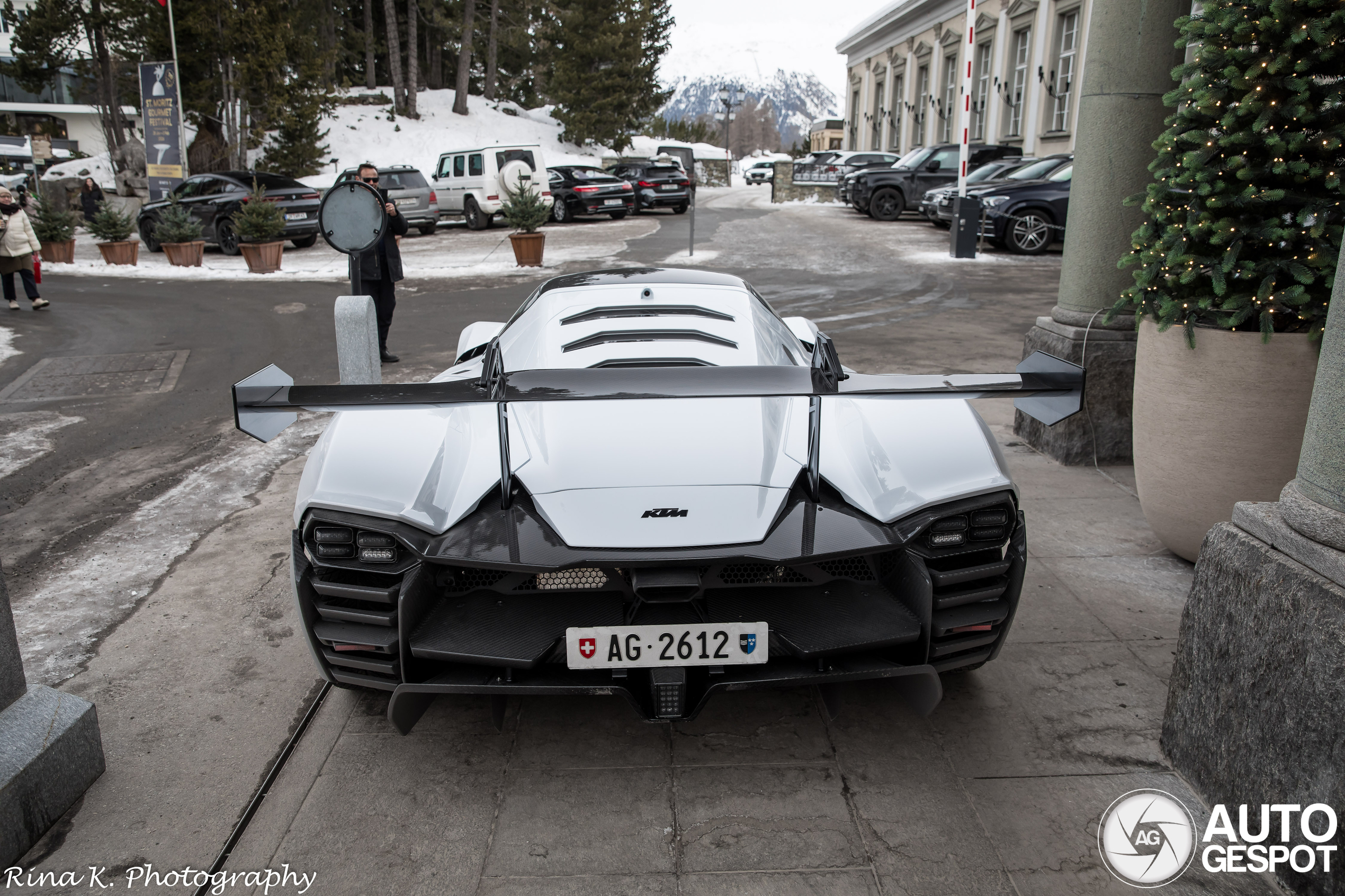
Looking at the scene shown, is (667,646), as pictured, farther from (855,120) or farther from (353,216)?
(855,120)

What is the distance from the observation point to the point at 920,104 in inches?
1496

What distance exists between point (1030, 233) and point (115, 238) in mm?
16747

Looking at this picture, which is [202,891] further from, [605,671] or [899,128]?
[899,128]

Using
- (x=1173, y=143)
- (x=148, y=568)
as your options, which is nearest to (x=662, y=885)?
(x=148, y=568)

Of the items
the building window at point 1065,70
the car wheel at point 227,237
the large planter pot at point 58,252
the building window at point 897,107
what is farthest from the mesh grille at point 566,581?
the building window at point 897,107

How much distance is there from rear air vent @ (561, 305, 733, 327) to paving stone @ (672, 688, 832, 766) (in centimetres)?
156

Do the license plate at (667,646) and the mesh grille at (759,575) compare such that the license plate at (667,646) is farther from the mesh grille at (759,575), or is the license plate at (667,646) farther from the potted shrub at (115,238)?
the potted shrub at (115,238)

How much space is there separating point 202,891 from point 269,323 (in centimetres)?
999

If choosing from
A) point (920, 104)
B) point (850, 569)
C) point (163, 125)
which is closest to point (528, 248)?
point (163, 125)

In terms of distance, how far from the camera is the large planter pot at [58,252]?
17500mm

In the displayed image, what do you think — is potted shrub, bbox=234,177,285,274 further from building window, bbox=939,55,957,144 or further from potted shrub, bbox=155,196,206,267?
building window, bbox=939,55,957,144

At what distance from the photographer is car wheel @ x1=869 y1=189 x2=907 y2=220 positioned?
2281cm

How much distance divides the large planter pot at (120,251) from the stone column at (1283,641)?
1894 centimetres

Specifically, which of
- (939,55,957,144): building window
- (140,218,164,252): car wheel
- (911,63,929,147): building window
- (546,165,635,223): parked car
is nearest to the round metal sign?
(140,218,164,252): car wheel
